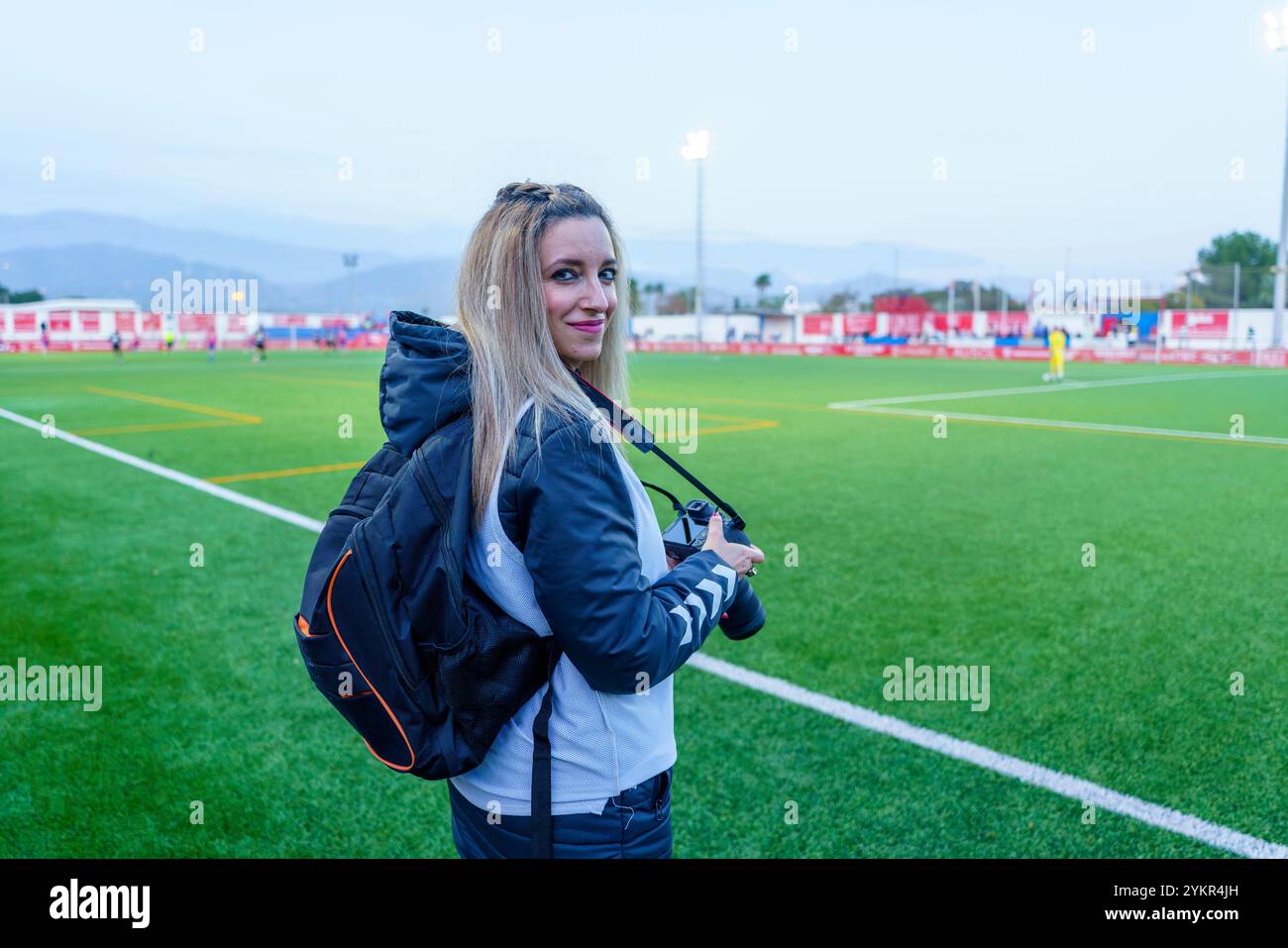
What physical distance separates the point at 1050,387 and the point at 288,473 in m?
19.0

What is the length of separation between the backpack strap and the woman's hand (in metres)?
0.42

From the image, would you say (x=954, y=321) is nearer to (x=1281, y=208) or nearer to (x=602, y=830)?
(x=1281, y=208)

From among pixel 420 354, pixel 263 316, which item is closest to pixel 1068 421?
pixel 420 354

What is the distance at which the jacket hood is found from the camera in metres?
1.73

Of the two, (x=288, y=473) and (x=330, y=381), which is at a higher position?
(x=330, y=381)

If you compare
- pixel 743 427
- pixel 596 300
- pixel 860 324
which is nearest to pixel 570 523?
pixel 596 300

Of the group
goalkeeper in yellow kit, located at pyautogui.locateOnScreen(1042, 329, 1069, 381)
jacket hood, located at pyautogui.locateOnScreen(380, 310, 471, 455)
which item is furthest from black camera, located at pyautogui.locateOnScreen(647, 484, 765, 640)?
goalkeeper in yellow kit, located at pyautogui.locateOnScreen(1042, 329, 1069, 381)

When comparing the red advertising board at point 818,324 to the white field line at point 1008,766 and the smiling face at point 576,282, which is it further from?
the smiling face at point 576,282

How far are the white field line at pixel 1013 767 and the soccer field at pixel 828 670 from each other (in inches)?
0.6

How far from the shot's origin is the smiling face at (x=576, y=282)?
1851 millimetres

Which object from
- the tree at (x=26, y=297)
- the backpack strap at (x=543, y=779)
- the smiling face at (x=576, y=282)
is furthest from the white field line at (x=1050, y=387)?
the tree at (x=26, y=297)

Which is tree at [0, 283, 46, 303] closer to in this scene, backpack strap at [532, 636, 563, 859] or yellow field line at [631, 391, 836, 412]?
yellow field line at [631, 391, 836, 412]

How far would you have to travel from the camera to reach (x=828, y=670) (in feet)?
15.5
